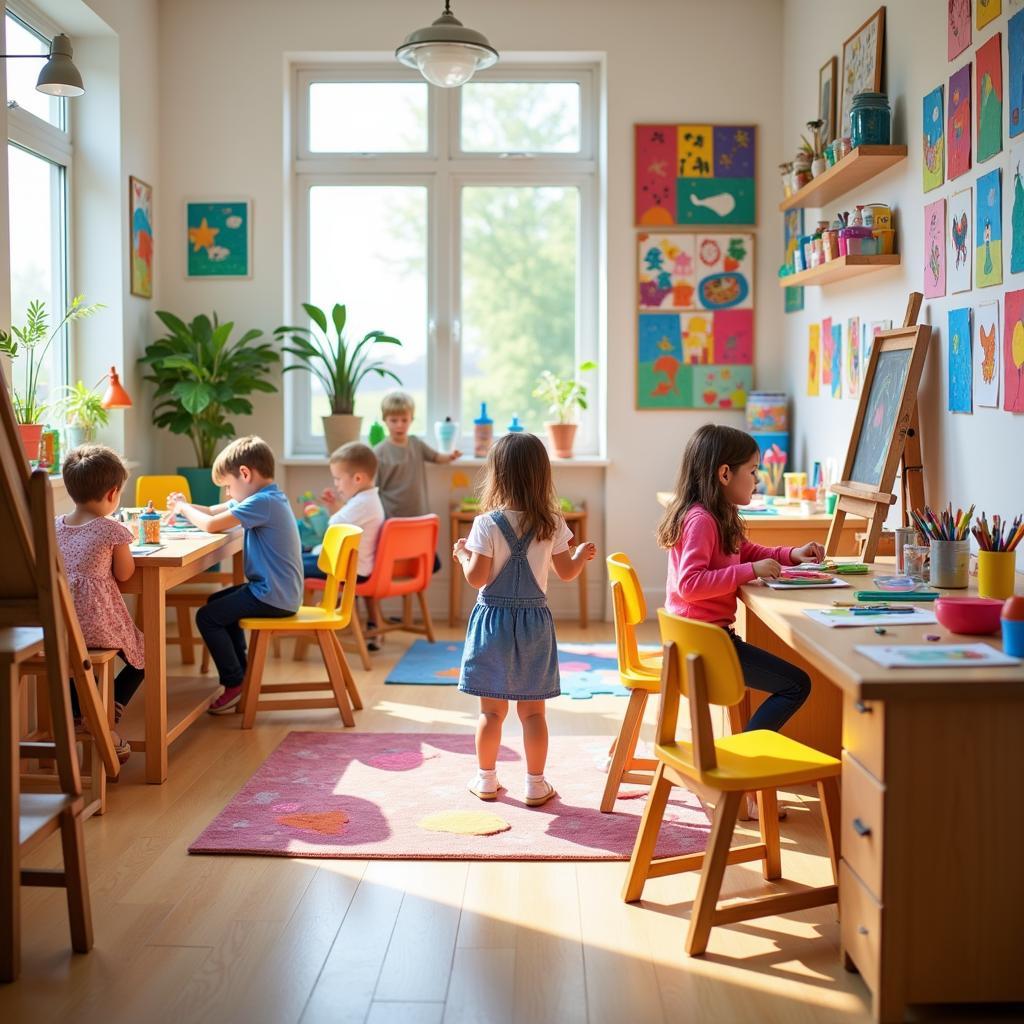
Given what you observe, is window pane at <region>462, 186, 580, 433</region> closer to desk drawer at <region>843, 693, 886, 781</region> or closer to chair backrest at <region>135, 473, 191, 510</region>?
chair backrest at <region>135, 473, 191, 510</region>

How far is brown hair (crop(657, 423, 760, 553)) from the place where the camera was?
3277 millimetres

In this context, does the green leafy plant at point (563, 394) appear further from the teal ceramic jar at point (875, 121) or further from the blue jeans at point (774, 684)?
the blue jeans at point (774, 684)

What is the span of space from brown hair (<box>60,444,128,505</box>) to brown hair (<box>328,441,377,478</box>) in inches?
67.6

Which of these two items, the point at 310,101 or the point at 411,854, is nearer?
the point at 411,854

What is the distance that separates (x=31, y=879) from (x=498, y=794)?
56.4 inches

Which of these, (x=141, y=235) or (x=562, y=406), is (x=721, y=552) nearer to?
(x=562, y=406)

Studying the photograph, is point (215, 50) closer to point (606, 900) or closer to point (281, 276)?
point (281, 276)

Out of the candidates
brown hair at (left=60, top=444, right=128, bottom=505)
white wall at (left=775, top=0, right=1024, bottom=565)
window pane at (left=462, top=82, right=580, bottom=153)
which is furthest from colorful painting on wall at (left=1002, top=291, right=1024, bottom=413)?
window pane at (left=462, top=82, right=580, bottom=153)

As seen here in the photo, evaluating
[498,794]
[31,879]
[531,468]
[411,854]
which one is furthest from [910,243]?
[31,879]

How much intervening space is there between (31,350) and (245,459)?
918 millimetres

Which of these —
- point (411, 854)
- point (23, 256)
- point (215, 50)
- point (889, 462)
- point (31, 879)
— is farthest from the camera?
point (215, 50)

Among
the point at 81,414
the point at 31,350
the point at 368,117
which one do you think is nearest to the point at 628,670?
the point at 31,350

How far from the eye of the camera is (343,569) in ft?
15.0

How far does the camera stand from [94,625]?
3.65 metres
